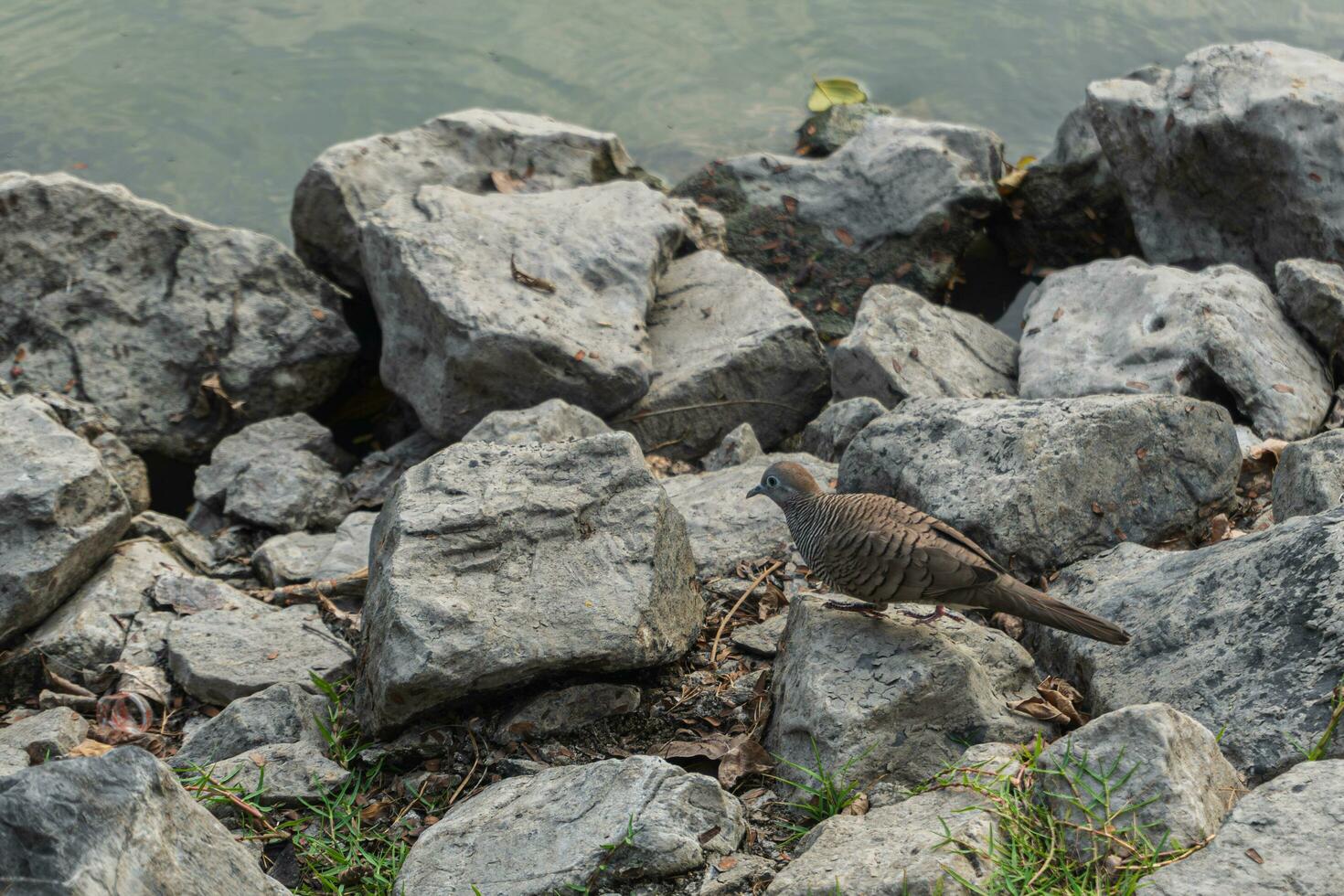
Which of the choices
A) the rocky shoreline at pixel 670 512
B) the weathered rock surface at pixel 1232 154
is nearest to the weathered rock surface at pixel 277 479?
the rocky shoreline at pixel 670 512

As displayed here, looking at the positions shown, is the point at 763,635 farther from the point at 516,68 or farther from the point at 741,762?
the point at 516,68

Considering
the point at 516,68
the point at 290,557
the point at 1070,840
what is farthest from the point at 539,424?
the point at 516,68

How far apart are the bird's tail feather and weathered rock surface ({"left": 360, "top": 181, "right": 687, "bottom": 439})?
287 centimetres

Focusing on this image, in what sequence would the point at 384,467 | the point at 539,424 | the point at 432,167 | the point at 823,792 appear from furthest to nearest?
the point at 432,167 → the point at 384,467 → the point at 539,424 → the point at 823,792

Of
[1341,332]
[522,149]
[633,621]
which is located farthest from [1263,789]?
[522,149]

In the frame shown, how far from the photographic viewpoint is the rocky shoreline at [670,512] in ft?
10.5

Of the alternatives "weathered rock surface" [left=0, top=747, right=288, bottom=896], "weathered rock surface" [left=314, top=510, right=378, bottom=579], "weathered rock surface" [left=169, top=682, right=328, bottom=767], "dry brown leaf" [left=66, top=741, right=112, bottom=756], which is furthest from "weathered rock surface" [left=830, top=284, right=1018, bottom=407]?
"weathered rock surface" [left=0, top=747, right=288, bottom=896]

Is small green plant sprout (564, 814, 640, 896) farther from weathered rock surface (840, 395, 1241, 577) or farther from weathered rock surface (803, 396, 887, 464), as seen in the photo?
weathered rock surface (803, 396, 887, 464)

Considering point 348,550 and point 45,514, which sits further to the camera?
point 348,550

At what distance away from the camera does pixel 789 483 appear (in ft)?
15.0

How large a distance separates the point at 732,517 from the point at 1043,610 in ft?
5.77

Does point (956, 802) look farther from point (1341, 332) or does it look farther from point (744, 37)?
point (744, 37)

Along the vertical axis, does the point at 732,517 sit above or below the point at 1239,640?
below

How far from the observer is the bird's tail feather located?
3672 millimetres
